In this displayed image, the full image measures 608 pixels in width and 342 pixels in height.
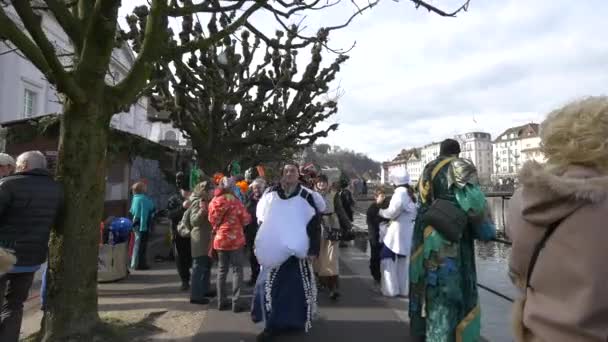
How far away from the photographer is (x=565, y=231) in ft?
4.52

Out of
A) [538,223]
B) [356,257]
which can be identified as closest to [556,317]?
[538,223]

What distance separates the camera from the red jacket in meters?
5.43

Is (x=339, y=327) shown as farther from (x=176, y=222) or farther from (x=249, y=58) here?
(x=249, y=58)

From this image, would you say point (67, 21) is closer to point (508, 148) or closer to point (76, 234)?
point (76, 234)

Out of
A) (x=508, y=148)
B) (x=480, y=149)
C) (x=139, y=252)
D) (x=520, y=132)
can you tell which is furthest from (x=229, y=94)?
(x=480, y=149)

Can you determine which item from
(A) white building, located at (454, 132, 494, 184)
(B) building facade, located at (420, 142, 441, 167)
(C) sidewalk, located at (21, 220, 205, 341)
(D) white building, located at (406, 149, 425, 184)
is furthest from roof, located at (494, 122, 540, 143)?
(C) sidewalk, located at (21, 220, 205, 341)

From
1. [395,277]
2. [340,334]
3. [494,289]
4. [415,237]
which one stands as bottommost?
[340,334]

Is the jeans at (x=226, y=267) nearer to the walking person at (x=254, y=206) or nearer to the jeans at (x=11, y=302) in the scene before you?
the walking person at (x=254, y=206)

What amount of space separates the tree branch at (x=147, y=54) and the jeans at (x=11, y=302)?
1.88 meters

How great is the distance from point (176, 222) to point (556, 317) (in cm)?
664

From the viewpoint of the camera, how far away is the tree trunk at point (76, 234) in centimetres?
402

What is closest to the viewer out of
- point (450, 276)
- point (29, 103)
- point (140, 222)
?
point (450, 276)

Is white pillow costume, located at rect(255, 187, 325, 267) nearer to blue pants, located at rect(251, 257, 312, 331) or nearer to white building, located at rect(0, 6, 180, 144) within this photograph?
blue pants, located at rect(251, 257, 312, 331)

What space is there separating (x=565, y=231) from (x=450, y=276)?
220 cm
